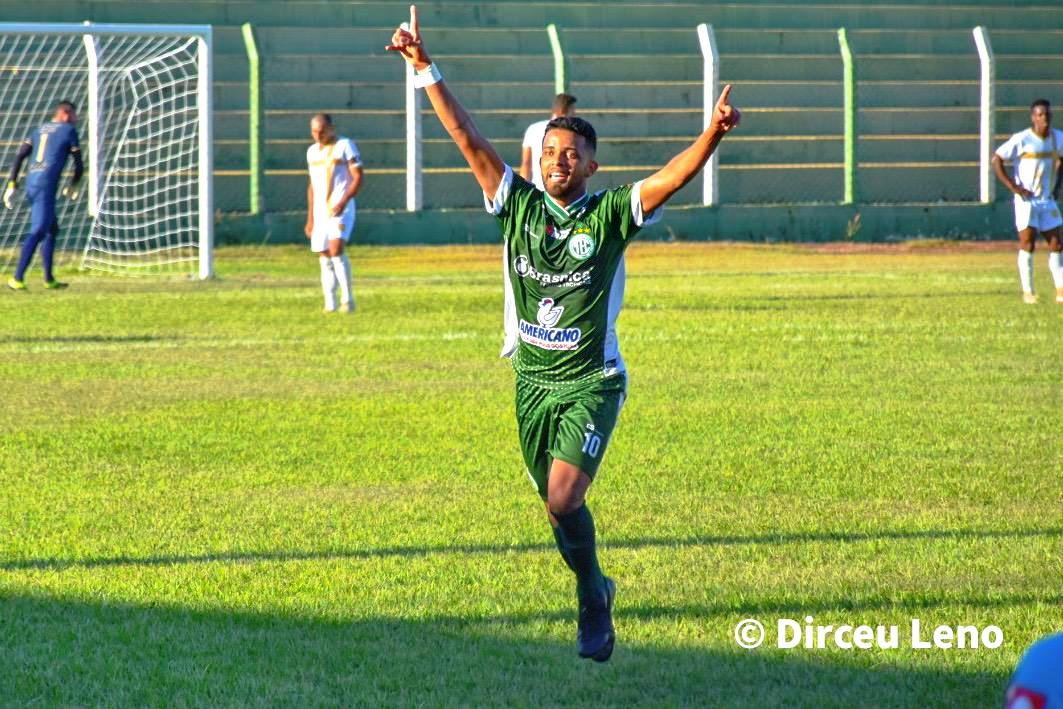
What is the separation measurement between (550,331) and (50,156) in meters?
16.0

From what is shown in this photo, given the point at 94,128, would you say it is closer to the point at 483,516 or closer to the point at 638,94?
the point at 638,94

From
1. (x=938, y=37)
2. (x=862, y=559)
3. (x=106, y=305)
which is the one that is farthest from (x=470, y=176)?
(x=862, y=559)

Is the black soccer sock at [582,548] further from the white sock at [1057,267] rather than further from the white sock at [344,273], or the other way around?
the white sock at [1057,267]

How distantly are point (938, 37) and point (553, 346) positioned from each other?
28.9 m

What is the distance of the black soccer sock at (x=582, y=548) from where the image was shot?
17.7 ft

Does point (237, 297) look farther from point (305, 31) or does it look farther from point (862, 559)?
point (862, 559)

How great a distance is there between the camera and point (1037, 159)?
738 inches

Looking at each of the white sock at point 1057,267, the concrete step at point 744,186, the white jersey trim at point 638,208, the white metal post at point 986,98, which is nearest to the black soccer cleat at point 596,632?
the white jersey trim at point 638,208

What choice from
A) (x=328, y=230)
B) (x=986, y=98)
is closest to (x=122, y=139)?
(x=328, y=230)

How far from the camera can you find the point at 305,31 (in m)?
29.3

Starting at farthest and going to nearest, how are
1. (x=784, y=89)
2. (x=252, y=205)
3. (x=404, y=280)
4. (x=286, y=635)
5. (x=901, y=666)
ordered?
(x=784, y=89) < (x=252, y=205) < (x=404, y=280) < (x=286, y=635) < (x=901, y=666)

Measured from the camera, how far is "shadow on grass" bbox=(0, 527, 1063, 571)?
6641 millimetres

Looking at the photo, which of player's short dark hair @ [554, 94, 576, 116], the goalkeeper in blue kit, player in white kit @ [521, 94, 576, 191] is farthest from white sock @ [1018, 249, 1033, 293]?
the goalkeeper in blue kit

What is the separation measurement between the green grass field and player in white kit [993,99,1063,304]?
2.43 m
